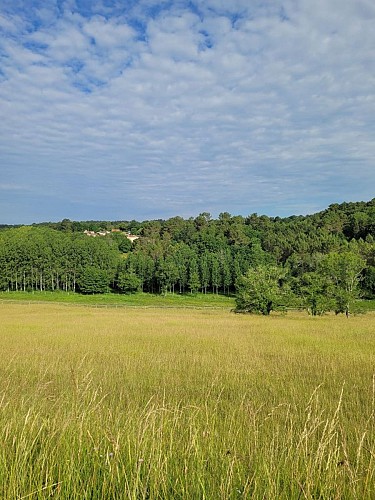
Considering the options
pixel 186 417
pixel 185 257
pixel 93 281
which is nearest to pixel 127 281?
pixel 93 281

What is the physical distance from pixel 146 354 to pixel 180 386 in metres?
5.06

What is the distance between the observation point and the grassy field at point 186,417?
302 centimetres

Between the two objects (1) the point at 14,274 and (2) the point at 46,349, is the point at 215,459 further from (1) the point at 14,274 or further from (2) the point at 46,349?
(1) the point at 14,274

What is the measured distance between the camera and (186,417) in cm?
564

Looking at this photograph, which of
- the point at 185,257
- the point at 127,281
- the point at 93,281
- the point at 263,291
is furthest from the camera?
the point at 185,257

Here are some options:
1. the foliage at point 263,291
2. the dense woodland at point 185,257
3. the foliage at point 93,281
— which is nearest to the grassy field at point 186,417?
the foliage at point 263,291

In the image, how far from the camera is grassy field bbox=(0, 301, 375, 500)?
3020mm

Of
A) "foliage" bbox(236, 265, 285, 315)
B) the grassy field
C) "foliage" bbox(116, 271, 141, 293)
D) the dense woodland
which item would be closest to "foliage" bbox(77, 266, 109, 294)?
the dense woodland

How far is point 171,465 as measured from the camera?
3.31m

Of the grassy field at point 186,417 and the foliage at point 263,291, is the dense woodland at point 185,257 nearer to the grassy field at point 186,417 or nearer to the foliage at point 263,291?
the foliage at point 263,291

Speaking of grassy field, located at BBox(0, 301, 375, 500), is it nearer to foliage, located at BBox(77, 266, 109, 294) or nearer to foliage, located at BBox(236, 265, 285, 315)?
foliage, located at BBox(236, 265, 285, 315)

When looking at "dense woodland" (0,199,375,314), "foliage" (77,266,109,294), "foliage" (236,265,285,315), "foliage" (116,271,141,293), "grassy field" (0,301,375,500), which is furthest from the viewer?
"dense woodland" (0,199,375,314)

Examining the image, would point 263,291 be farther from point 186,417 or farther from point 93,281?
point 93,281

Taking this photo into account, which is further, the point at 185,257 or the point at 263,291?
the point at 185,257
